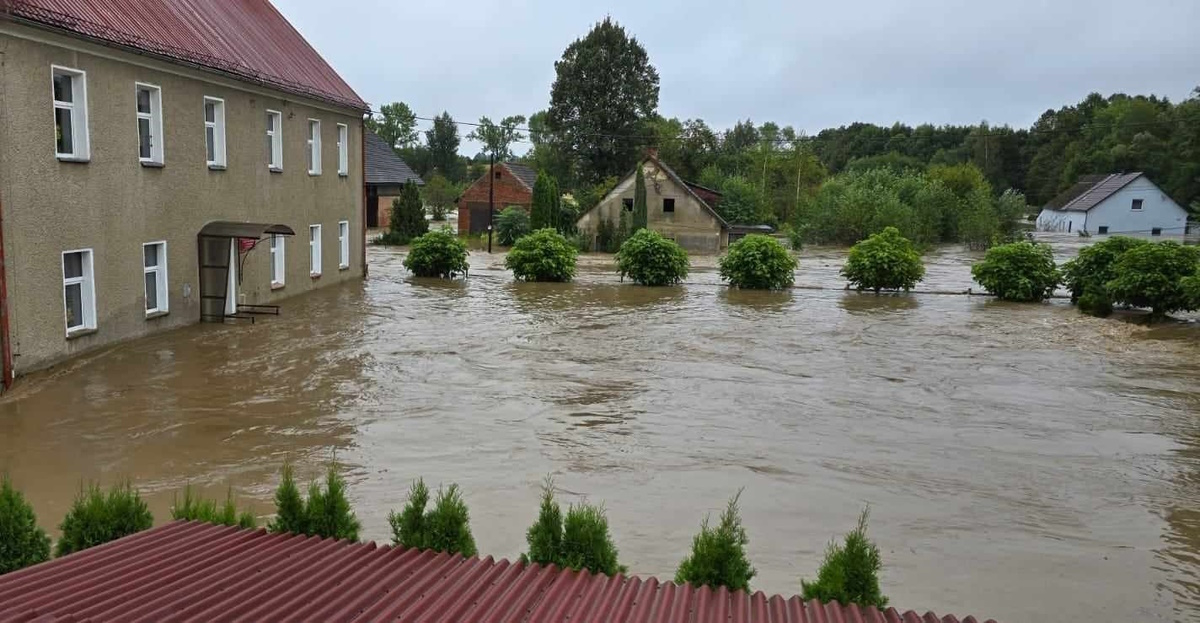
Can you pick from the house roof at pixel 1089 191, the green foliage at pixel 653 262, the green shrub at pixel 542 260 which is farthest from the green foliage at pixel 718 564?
the house roof at pixel 1089 191

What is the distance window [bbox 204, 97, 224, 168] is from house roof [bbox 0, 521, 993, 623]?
1658 centimetres

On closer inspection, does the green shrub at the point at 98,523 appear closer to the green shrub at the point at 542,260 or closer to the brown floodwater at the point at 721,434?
the brown floodwater at the point at 721,434

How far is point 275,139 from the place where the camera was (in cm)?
2352

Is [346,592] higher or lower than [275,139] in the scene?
lower

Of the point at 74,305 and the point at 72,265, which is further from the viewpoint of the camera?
the point at 74,305

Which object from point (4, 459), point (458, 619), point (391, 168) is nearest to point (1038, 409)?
point (458, 619)

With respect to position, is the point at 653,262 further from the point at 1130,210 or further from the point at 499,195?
the point at 1130,210

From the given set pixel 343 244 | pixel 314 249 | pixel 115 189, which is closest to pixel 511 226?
pixel 343 244

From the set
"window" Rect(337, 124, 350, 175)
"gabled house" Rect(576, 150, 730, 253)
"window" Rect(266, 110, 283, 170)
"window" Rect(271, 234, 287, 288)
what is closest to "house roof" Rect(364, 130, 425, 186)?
"gabled house" Rect(576, 150, 730, 253)

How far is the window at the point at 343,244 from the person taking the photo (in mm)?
28859

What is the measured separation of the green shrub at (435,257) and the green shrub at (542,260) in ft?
6.19

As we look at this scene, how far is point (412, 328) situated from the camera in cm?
2153

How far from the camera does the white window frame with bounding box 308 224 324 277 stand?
86.6ft

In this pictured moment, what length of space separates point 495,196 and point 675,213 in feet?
48.2
